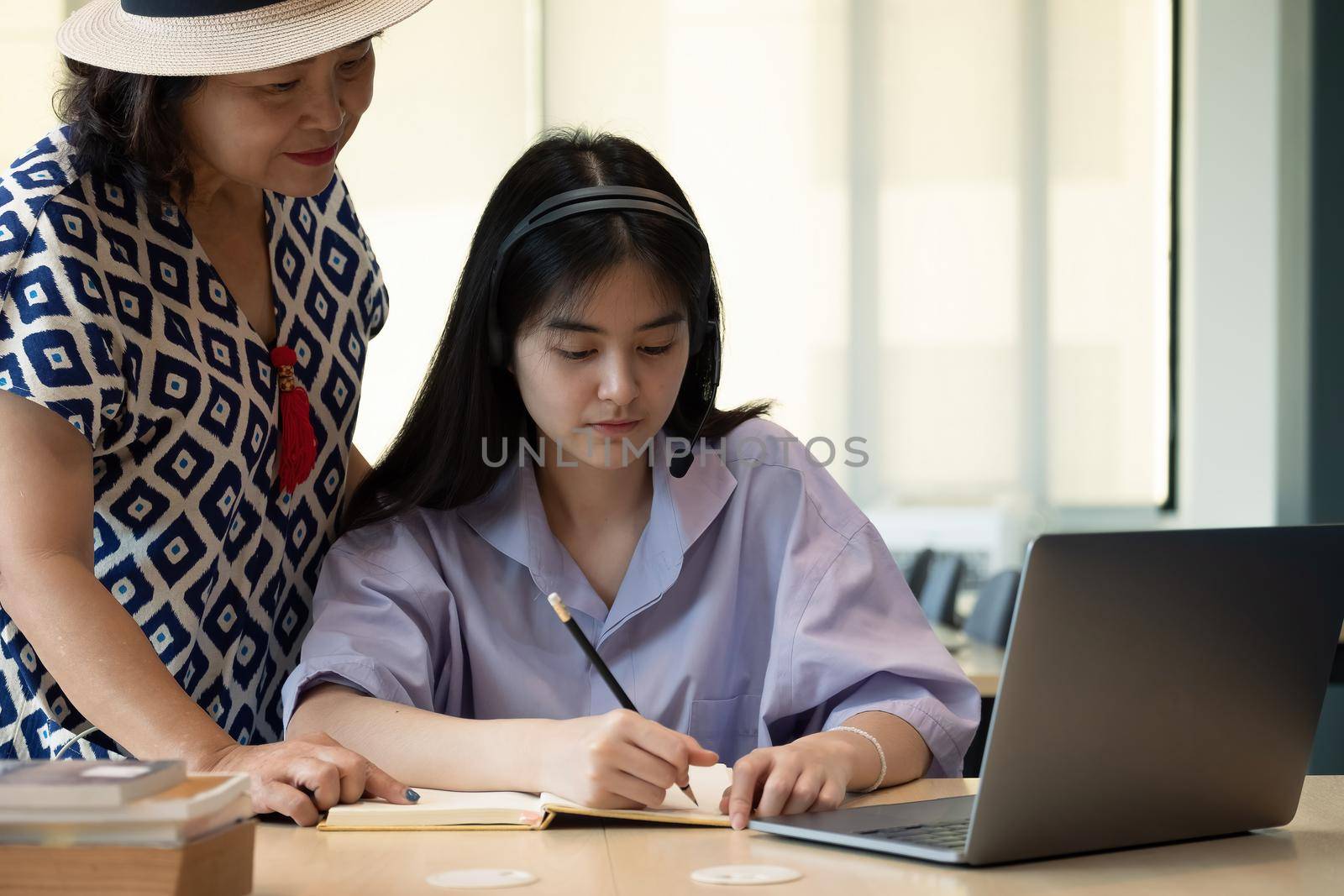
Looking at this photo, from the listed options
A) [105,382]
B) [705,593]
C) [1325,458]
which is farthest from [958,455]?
[105,382]

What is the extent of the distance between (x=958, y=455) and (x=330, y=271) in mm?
3148

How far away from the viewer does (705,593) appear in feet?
4.55

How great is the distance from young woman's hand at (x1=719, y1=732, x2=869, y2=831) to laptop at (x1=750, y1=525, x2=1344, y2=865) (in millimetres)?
20

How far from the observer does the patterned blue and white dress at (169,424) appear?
1.14m

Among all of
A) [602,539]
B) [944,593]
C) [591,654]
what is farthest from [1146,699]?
[944,593]

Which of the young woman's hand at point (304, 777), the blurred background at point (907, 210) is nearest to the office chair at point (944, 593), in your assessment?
the blurred background at point (907, 210)

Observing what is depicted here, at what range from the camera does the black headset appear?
134 cm

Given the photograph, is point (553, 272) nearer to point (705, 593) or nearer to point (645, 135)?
point (705, 593)

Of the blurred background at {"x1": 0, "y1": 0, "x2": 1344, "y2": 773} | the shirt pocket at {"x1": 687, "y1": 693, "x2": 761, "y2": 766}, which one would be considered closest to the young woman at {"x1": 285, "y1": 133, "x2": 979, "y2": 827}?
the shirt pocket at {"x1": 687, "y1": 693, "x2": 761, "y2": 766}

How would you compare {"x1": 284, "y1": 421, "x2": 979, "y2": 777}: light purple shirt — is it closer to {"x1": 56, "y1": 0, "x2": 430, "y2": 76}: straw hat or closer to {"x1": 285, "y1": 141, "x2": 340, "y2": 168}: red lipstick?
{"x1": 285, "y1": 141, "x2": 340, "y2": 168}: red lipstick

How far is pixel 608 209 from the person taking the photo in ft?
4.40

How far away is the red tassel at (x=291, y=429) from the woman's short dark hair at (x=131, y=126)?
8.7 inches

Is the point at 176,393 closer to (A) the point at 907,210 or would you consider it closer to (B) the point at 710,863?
(B) the point at 710,863

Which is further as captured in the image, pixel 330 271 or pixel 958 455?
pixel 958 455
